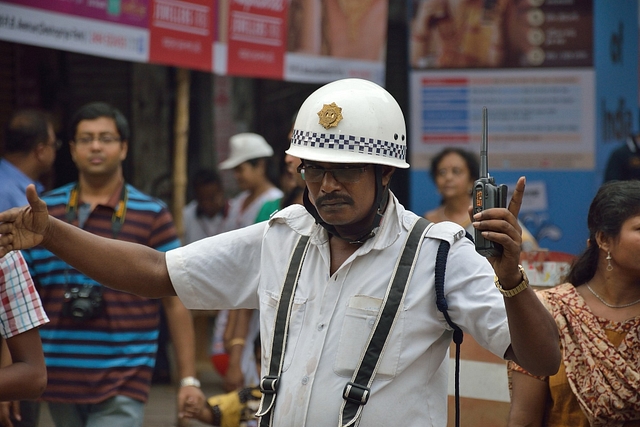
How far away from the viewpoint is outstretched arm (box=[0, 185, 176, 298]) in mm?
2996

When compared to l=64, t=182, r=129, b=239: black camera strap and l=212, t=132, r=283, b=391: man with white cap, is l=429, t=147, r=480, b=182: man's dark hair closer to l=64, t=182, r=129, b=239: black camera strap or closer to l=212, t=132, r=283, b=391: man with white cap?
l=212, t=132, r=283, b=391: man with white cap

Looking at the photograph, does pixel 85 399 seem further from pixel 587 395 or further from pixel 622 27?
pixel 622 27

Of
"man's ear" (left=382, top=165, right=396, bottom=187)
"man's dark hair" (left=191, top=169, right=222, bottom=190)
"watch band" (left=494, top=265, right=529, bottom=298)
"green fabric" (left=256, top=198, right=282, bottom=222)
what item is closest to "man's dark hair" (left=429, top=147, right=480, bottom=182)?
"green fabric" (left=256, top=198, right=282, bottom=222)

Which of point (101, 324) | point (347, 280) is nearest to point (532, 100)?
point (101, 324)

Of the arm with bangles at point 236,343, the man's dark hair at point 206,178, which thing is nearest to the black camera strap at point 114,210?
the arm with bangles at point 236,343

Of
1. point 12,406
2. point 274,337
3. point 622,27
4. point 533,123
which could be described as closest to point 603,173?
point 533,123

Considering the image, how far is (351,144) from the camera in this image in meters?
3.04

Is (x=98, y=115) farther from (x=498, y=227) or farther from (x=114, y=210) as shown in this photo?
(x=498, y=227)

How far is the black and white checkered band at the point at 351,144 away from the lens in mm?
3045

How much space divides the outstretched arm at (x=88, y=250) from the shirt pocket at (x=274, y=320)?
37 centimetres

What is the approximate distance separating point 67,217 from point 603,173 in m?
5.38

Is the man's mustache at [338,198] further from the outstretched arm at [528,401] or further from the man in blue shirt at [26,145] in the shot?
the man in blue shirt at [26,145]

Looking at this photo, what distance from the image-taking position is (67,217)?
504cm

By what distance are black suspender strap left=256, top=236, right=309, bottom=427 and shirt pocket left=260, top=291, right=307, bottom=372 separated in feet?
0.04
